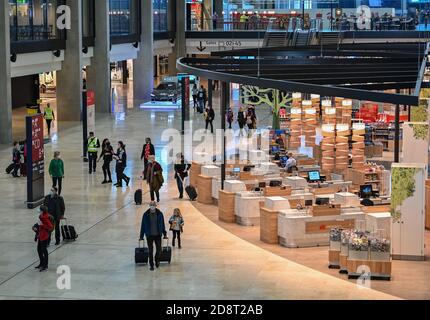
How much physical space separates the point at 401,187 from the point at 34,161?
10.3 m

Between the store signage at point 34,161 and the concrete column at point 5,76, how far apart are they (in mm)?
13745

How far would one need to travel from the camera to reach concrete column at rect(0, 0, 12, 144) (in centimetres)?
4100

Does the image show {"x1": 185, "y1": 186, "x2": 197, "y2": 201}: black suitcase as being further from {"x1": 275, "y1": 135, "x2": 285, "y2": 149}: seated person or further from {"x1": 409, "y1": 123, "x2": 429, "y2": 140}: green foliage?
{"x1": 275, "y1": 135, "x2": 285, "y2": 149}: seated person

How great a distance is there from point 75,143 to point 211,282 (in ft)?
74.1

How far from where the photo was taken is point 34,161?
1075 inches

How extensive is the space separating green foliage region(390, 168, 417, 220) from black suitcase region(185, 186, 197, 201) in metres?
8.23

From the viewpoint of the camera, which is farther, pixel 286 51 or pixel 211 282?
pixel 286 51

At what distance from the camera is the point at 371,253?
65.9ft

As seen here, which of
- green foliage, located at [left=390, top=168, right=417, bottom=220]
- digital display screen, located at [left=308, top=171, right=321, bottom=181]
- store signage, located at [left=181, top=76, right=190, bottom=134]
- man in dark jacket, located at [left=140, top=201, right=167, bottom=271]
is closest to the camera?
man in dark jacket, located at [left=140, top=201, right=167, bottom=271]

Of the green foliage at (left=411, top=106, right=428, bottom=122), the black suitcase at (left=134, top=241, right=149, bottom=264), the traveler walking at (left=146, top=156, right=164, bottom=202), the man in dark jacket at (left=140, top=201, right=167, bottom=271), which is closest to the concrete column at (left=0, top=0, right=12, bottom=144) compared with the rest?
the traveler walking at (left=146, top=156, right=164, bottom=202)

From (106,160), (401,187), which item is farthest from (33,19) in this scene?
(401,187)

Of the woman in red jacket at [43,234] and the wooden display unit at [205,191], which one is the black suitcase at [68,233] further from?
the wooden display unit at [205,191]
